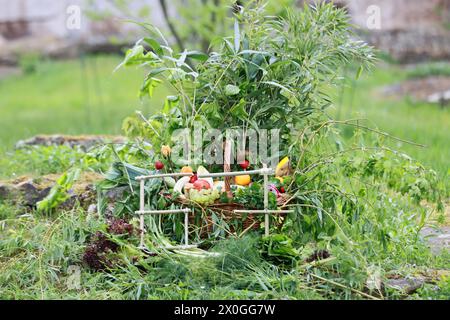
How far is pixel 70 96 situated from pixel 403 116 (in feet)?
21.9

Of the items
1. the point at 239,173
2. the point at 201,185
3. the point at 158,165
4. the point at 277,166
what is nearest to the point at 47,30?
the point at 158,165

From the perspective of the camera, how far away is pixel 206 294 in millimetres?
3873

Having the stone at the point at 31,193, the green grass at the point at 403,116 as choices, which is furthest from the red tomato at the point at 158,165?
the stone at the point at 31,193

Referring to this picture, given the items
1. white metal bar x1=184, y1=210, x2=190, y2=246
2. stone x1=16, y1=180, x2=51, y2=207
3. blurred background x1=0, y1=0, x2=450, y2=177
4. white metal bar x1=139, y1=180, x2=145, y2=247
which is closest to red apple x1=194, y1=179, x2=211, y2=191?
white metal bar x1=184, y1=210, x2=190, y2=246

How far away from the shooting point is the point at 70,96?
1473cm

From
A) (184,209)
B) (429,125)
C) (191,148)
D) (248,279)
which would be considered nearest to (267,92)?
(191,148)

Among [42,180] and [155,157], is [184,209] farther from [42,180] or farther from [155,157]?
[42,180]

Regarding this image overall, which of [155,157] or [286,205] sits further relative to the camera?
[155,157]

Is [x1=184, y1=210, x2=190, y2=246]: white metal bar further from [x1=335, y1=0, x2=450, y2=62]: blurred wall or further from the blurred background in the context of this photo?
[x1=335, y1=0, x2=450, y2=62]: blurred wall

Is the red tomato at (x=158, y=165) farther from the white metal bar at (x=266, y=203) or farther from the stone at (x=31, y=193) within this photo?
the stone at (x=31, y=193)

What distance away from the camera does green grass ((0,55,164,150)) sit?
11.7 m

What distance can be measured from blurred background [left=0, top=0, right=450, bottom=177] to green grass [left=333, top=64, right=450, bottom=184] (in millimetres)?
30

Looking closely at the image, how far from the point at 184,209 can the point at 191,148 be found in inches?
20.3

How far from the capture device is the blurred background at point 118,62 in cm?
1092
